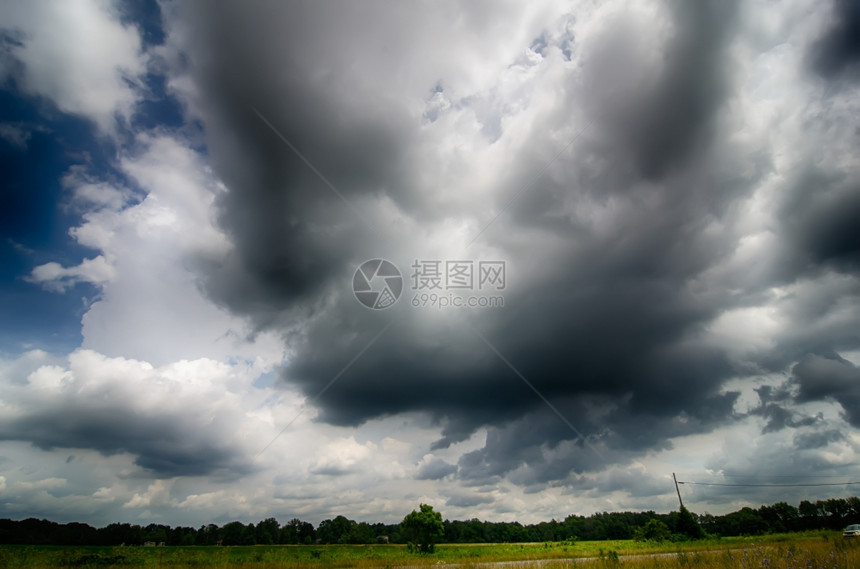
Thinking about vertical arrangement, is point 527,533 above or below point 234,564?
below

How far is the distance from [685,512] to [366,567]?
56.8m

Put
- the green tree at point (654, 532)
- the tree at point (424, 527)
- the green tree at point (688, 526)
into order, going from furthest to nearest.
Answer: the tree at point (424, 527)
the green tree at point (654, 532)
the green tree at point (688, 526)

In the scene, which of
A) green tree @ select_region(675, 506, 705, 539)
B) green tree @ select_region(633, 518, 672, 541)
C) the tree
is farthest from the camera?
the tree

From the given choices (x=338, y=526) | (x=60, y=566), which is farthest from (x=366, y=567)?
(x=338, y=526)

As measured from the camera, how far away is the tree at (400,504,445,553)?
68500 mm

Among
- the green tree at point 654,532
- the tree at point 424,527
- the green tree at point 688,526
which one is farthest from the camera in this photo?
the tree at point 424,527

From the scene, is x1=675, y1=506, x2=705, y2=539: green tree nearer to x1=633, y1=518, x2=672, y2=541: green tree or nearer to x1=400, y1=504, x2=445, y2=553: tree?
x1=633, y1=518, x2=672, y2=541: green tree

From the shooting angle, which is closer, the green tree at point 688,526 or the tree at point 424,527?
the green tree at point 688,526

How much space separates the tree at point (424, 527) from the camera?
225 ft

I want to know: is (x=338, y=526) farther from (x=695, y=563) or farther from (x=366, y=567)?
(x=695, y=563)

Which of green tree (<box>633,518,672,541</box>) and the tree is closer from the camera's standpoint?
green tree (<box>633,518,672,541</box>)

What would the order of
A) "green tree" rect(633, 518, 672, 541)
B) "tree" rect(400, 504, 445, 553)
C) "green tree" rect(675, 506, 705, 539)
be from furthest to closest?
"tree" rect(400, 504, 445, 553)
"green tree" rect(633, 518, 672, 541)
"green tree" rect(675, 506, 705, 539)

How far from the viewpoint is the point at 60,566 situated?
1984cm

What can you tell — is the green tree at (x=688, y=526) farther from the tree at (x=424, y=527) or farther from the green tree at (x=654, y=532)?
the tree at (x=424, y=527)
